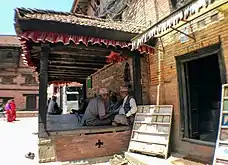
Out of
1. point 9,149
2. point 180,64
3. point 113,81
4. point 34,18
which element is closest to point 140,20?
point 113,81

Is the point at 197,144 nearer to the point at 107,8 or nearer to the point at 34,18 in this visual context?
the point at 34,18

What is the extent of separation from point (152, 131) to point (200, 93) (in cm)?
218

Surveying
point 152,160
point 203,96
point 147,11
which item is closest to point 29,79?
point 147,11

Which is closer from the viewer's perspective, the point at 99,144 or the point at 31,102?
the point at 99,144

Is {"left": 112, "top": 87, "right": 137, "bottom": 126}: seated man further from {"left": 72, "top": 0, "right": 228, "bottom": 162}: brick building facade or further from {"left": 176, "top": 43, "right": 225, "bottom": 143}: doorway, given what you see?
{"left": 176, "top": 43, "right": 225, "bottom": 143}: doorway

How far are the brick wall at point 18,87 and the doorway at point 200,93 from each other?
2534 cm

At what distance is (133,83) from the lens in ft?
21.1

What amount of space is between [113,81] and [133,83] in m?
2.08

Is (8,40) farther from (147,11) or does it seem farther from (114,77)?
(147,11)

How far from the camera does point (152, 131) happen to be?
5.25 meters

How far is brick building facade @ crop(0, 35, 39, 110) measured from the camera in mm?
27125

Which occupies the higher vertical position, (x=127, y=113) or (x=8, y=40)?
(x=8, y=40)

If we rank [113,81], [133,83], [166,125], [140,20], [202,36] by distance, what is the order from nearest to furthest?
[202,36]
[166,125]
[133,83]
[140,20]
[113,81]

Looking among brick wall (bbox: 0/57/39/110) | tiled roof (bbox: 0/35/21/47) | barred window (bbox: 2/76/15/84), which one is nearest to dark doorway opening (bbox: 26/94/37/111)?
brick wall (bbox: 0/57/39/110)
